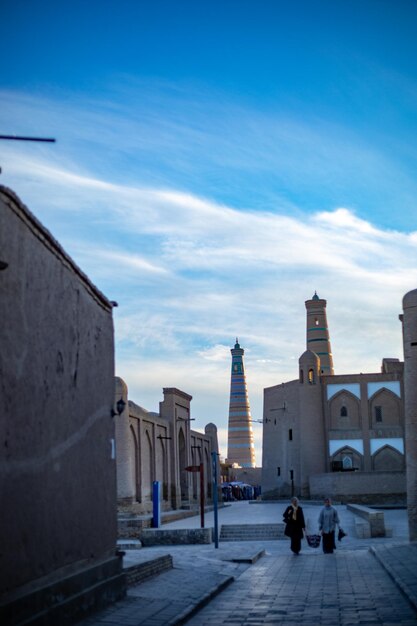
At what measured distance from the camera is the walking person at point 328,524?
649 inches

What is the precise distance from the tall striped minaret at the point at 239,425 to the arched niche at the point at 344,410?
87.8 feet

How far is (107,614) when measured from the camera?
27.6 feet

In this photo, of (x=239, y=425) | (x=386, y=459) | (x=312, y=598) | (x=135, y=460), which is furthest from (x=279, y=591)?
(x=239, y=425)

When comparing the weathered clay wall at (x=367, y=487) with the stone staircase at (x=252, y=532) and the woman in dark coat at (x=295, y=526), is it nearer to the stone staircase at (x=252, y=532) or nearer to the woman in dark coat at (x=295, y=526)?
the stone staircase at (x=252, y=532)

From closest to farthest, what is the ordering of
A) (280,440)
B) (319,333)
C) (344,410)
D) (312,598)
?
(312,598)
(344,410)
(280,440)
(319,333)

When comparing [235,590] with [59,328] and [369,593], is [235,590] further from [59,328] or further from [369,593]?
[59,328]

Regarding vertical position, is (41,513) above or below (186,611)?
above

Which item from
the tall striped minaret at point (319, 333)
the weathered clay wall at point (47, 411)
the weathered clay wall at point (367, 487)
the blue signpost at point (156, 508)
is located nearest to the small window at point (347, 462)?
the weathered clay wall at point (367, 487)

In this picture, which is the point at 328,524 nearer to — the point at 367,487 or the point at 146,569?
→ the point at 146,569

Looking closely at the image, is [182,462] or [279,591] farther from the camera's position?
[182,462]

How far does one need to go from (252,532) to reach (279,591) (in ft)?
39.3

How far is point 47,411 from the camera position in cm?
743

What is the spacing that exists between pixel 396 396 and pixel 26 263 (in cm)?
4248

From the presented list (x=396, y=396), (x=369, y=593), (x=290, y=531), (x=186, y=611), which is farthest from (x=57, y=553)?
(x=396, y=396)
